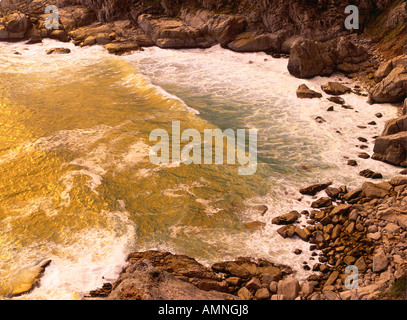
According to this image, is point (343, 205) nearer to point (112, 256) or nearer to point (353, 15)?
point (112, 256)

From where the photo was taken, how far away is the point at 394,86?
20.6 meters

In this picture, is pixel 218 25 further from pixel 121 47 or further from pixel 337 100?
pixel 337 100

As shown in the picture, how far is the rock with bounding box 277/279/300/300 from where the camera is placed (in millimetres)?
9726

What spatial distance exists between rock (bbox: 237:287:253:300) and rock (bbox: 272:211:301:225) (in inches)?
143

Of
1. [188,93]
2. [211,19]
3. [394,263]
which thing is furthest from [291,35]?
[394,263]

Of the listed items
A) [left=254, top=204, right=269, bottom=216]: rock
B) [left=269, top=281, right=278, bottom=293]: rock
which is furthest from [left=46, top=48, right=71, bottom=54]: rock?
[left=269, top=281, right=278, bottom=293]: rock

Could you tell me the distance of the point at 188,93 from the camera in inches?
1037

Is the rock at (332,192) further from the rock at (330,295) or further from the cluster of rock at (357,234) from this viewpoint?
the rock at (330,295)

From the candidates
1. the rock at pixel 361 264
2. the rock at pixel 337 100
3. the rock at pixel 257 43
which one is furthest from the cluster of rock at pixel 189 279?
the rock at pixel 257 43

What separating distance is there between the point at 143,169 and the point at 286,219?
24.2 ft

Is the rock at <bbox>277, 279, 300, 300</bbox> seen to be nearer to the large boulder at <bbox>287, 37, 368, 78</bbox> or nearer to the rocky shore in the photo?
the rocky shore

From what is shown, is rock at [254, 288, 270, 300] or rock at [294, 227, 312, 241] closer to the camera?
rock at [254, 288, 270, 300]

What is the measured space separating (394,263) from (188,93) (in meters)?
19.4

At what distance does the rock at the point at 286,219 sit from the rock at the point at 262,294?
11.6 feet
